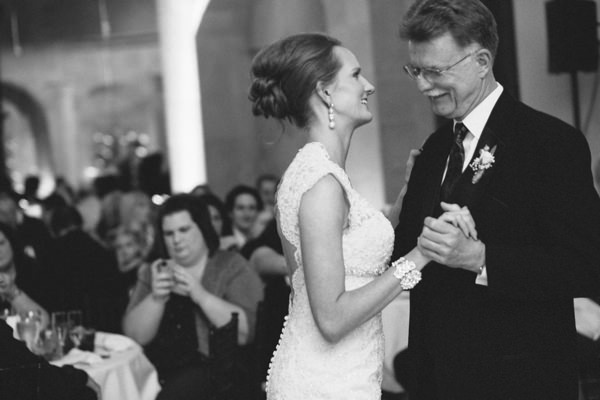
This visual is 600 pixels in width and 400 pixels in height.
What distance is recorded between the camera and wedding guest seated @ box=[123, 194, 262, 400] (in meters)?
4.62

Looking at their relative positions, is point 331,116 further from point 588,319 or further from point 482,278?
point 588,319

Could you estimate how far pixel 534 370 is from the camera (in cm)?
246

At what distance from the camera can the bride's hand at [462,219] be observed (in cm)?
232

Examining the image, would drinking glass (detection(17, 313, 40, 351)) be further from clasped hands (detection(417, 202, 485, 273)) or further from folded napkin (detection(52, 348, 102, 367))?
clasped hands (detection(417, 202, 485, 273))

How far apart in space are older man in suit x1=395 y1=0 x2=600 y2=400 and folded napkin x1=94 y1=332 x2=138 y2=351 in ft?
6.89

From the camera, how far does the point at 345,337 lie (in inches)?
104

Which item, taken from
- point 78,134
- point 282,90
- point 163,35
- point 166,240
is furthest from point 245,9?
point 78,134

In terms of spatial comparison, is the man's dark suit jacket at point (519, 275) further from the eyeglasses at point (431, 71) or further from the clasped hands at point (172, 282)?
the clasped hands at point (172, 282)

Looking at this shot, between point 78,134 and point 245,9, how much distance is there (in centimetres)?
1009

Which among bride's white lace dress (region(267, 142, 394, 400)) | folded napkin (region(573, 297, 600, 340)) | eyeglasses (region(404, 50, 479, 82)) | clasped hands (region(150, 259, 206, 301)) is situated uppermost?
eyeglasses (region(404, 50, 479, 82))

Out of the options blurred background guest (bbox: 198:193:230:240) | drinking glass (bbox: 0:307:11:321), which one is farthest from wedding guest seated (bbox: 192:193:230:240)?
drinking glass (bbox: 0:307:11:321)

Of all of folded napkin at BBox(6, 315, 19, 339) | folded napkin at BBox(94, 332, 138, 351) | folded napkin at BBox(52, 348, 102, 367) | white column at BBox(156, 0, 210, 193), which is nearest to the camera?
folded napkin at BBox(52, 348, 102, 367)

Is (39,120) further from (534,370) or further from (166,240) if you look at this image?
(534,370)

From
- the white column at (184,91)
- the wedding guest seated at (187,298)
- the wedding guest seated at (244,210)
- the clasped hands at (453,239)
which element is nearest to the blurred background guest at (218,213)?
the wedding guest seated at (244,210)
